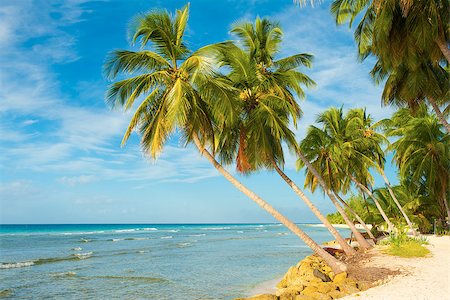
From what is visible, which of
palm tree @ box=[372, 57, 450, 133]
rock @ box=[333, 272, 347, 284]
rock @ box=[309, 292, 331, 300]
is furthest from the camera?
palm tree @ box=[372, 57, 450, 133]

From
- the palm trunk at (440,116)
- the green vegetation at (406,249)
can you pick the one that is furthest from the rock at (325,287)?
the palm trunk at (440,116)

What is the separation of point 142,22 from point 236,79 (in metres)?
4.12

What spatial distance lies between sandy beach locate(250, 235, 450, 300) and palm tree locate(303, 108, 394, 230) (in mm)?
7971

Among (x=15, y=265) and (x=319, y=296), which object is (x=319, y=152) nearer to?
(x=319, y=296)

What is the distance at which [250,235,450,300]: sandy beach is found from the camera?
7.58 m

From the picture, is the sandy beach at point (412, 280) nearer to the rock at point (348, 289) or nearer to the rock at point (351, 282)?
the rock at point (348, 289)

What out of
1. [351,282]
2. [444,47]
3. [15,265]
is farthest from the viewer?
[15,265]

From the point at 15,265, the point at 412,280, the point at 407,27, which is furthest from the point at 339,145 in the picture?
the point at 15,265

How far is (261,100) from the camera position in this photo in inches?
518

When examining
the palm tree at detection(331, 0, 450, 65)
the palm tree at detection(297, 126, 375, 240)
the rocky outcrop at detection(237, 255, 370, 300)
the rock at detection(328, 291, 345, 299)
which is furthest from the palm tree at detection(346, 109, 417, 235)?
the rock at detection(328, 291, 345, 299)

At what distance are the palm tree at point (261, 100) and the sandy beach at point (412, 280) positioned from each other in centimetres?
258

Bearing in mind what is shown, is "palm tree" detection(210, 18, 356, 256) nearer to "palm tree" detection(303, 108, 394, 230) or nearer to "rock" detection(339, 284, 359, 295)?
"rock" detection(339, 284, 359, 295)

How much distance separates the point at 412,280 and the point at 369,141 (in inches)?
558

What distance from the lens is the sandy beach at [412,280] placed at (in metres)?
7.58
